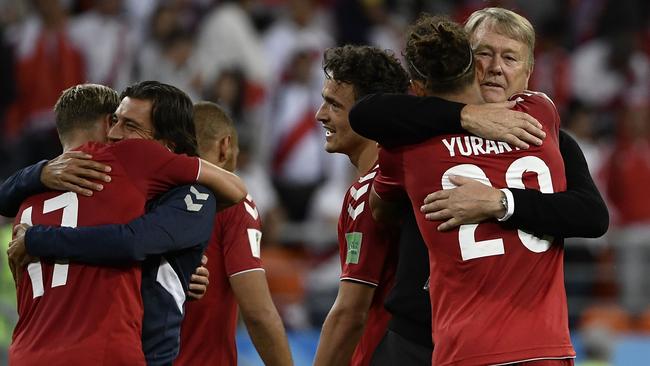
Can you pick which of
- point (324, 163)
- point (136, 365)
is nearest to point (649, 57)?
point (324, 163)

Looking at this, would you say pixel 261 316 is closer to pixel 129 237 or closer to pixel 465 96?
pixel 129 237

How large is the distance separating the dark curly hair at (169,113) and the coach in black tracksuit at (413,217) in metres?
0.62

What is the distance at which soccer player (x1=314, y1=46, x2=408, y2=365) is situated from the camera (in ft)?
16.0

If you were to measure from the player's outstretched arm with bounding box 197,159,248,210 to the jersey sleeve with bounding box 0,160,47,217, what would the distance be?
560 millimetres

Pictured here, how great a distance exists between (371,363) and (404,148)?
1.00 meters

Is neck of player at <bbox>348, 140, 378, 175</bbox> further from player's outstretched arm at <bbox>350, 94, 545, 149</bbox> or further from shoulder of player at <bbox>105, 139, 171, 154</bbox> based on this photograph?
shoulder of player at <bbox>105, 139, 171, 154</bbox>

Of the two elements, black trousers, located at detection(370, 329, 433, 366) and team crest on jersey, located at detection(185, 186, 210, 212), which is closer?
team crest on jersey, located at detection(185, 186, 210, 212)

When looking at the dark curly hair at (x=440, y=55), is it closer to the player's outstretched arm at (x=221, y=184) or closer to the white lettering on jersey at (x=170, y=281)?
the player's outstretched arm at (x=221, y=184)

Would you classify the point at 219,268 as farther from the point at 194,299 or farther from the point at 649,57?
the point at 649,57

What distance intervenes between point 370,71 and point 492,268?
4.39 ft

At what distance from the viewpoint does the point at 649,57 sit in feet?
43.0

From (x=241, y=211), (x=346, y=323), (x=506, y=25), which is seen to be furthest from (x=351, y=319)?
(x=506, y=25)

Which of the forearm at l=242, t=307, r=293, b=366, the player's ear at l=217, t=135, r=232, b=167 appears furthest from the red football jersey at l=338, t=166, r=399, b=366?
the player's ear at l=217, t=135, r=232, b=167

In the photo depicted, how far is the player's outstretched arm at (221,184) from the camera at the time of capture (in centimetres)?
443
